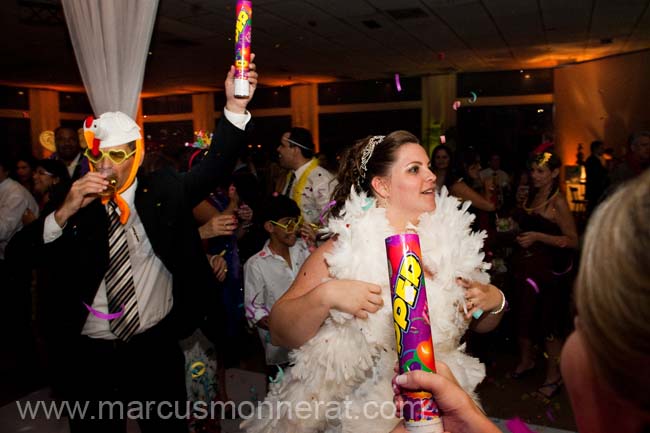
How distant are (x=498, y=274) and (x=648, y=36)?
21.5 ft

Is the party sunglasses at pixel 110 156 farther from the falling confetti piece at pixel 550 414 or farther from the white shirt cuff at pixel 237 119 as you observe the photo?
the falling confetti piece at pixel 550 414

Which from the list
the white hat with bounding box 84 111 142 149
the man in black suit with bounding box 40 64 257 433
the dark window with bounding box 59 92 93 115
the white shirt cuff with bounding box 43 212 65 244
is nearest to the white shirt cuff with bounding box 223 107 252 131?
the man in black suit with bounding box 40 64 257 433

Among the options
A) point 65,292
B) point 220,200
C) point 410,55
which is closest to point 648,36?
point 410,55

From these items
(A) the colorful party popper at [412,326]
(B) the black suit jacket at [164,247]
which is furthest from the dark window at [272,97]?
(A) the colorful party popper at [412,326]

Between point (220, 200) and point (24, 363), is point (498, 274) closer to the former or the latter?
point (220, 200)

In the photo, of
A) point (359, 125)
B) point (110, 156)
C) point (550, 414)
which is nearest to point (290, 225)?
point (110, 156)

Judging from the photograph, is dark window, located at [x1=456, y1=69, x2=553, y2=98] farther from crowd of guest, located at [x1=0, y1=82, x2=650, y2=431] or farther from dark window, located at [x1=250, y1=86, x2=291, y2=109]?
crowd of guest, located at [x1=0, y1=82, x2=650, y2=431]

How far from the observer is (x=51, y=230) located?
183cm

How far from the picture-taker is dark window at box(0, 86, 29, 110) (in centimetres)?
1173

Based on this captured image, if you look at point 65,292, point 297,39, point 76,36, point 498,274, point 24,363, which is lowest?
point 24,363

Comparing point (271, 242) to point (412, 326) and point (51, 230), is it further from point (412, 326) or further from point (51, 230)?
point (412, 326)

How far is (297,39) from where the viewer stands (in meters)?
7.77

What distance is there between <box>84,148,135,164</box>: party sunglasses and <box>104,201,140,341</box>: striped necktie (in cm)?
25

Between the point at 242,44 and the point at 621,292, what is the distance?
144 cm
